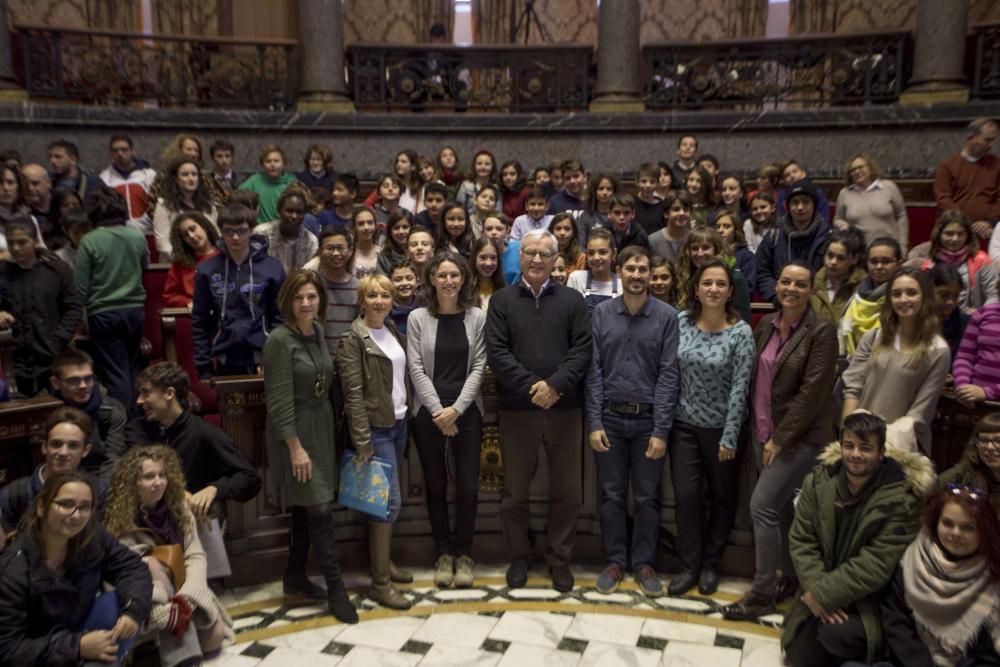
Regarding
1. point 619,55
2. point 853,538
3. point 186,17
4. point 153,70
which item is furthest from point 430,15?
point 853,538

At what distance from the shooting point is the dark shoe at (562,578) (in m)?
4.56

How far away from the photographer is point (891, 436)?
391 cm

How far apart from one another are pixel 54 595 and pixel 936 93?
8822mm

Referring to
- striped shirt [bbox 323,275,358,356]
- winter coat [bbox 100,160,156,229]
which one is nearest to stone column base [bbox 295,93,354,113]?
winter coat [bbox 100,160,156,229]

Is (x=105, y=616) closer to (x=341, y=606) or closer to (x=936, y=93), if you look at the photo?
(x=341, y=606)

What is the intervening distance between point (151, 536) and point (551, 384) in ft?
6.36

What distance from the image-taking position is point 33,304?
16.4 ft

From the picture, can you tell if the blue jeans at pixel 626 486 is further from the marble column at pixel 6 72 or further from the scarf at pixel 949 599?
the marble column at pixel 6 72

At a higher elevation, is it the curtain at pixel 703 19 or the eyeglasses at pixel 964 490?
the curtain at pixel 703 19

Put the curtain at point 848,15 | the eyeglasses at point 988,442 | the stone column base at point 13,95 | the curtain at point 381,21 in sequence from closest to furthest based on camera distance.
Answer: the eyeglasses at point 988,442 → the stone column base at point 13,95 → the curtain at point 848,15 → the curtain at point 381,21

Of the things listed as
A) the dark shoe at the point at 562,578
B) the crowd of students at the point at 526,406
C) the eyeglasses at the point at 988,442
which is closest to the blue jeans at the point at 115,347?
the crowd of students at the point at 526,406

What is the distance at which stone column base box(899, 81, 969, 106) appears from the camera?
8.78 meters

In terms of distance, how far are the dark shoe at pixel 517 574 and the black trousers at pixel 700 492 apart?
81cm

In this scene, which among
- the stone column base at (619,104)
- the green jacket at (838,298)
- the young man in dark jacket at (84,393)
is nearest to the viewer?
the young man in dark jacket at (84,393)
